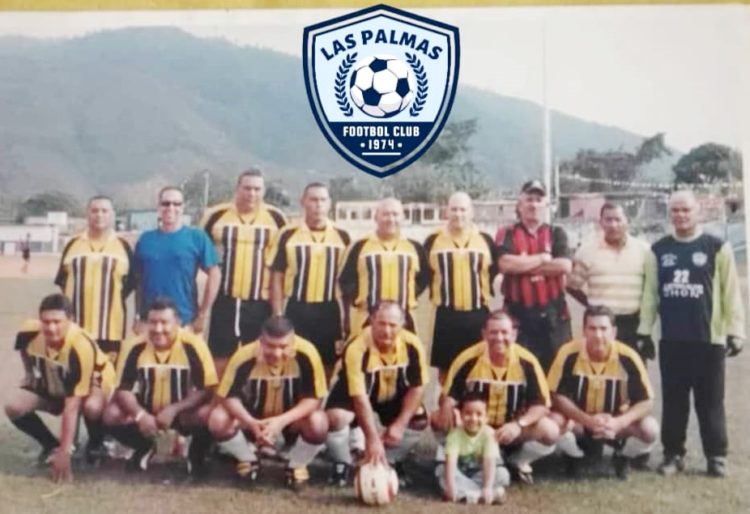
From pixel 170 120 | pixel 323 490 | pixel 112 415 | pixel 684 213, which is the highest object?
pixel 170 120

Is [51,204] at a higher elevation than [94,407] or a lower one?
higher

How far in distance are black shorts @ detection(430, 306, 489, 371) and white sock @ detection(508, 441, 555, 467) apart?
0.55 ft

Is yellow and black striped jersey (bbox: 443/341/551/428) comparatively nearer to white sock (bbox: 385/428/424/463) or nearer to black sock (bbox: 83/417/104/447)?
white sock (bbox: 385/428/424/463)

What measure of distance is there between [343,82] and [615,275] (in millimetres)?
520

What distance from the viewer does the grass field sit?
115 centimetres

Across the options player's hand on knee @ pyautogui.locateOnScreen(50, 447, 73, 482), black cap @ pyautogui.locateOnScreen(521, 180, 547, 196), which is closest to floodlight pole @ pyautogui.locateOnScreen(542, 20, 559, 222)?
black cap @ pyautogui.locateOnScreen(521, 180, 547, 196)

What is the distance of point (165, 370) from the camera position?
119 cm

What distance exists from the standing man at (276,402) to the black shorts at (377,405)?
0.05 feet

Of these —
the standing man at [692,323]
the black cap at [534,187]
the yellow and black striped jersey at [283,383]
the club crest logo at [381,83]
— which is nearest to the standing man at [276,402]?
the yellow and black striped jersey at [283,383]

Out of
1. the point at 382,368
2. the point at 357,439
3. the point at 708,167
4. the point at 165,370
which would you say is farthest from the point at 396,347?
the point at 708,167

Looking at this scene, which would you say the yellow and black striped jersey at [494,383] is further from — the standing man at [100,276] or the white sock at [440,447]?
the standing man at [100,276]

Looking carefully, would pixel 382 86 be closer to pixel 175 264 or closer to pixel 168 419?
pixel 175 264

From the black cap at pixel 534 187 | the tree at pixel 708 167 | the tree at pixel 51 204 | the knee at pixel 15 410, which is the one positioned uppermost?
the tree at pixel 708 167

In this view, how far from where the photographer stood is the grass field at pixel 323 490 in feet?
3.77
